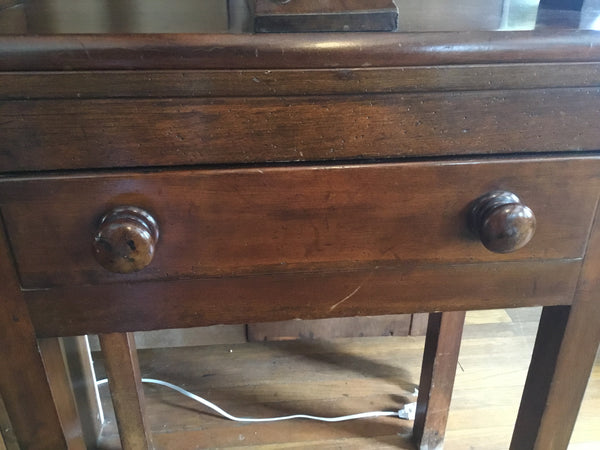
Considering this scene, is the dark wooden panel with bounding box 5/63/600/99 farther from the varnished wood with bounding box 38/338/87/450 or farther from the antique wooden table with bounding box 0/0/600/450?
the varnished wood with bounding box 38/338/87/450

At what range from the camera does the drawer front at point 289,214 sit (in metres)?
0.48

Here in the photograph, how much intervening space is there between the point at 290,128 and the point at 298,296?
171 mm

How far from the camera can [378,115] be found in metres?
0.48

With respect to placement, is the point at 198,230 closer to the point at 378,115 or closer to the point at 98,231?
the point at 98,231

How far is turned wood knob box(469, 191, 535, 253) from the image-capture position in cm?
49

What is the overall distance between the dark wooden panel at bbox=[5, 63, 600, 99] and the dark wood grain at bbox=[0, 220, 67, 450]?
0.14 meters

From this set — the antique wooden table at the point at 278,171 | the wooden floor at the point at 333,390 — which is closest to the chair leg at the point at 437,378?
the wooden floor at the point at 333,390

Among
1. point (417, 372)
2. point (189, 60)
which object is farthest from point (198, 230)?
point (417, 372)

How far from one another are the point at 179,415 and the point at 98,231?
0.77 m

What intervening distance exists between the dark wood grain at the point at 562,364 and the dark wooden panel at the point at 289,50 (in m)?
0.18

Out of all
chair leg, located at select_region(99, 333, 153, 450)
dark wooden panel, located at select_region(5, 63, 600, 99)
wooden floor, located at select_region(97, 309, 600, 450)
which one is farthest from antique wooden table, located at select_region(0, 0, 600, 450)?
wooden floor, located at select_region(97, 309, 600, 450)

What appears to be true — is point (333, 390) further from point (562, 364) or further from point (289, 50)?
point (289, 50)

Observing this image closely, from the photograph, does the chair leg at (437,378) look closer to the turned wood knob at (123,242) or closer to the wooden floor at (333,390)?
the wooden floor at (333,390)

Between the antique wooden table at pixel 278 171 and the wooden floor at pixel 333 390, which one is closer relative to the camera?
the antique wooden table at pixel 278 171
